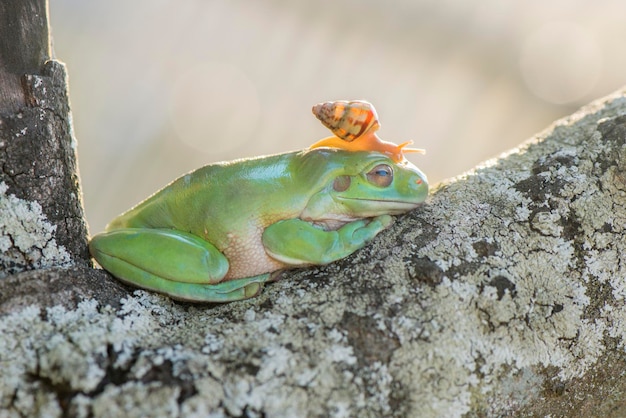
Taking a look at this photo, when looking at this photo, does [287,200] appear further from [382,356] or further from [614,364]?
[614,364]

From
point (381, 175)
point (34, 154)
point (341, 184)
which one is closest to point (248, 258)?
point (341, 184)

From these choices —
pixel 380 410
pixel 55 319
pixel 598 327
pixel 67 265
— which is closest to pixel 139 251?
pixel 67 265

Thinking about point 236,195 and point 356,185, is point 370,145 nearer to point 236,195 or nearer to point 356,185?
point 356,185

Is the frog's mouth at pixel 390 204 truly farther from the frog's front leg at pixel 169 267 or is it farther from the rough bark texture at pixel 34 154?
the rough bark texture at pixel 34 154

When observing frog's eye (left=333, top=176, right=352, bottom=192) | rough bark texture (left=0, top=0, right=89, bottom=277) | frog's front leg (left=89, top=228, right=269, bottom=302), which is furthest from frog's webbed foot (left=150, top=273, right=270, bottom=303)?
frog's eye (left=333, top=176, right=352, bottom=192)

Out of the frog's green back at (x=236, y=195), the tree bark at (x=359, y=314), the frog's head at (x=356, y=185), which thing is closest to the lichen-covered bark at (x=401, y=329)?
the tree bark at (x=359, y=314)

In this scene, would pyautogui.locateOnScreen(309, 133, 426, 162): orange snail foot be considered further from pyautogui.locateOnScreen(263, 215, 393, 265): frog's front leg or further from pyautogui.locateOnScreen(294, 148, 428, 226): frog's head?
pyautogui.locateOnScreen(263, 215, 393, 265): frog's front leg

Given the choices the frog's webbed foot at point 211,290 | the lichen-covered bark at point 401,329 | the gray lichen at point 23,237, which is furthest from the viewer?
the frog's webbed foot at point 211,290
